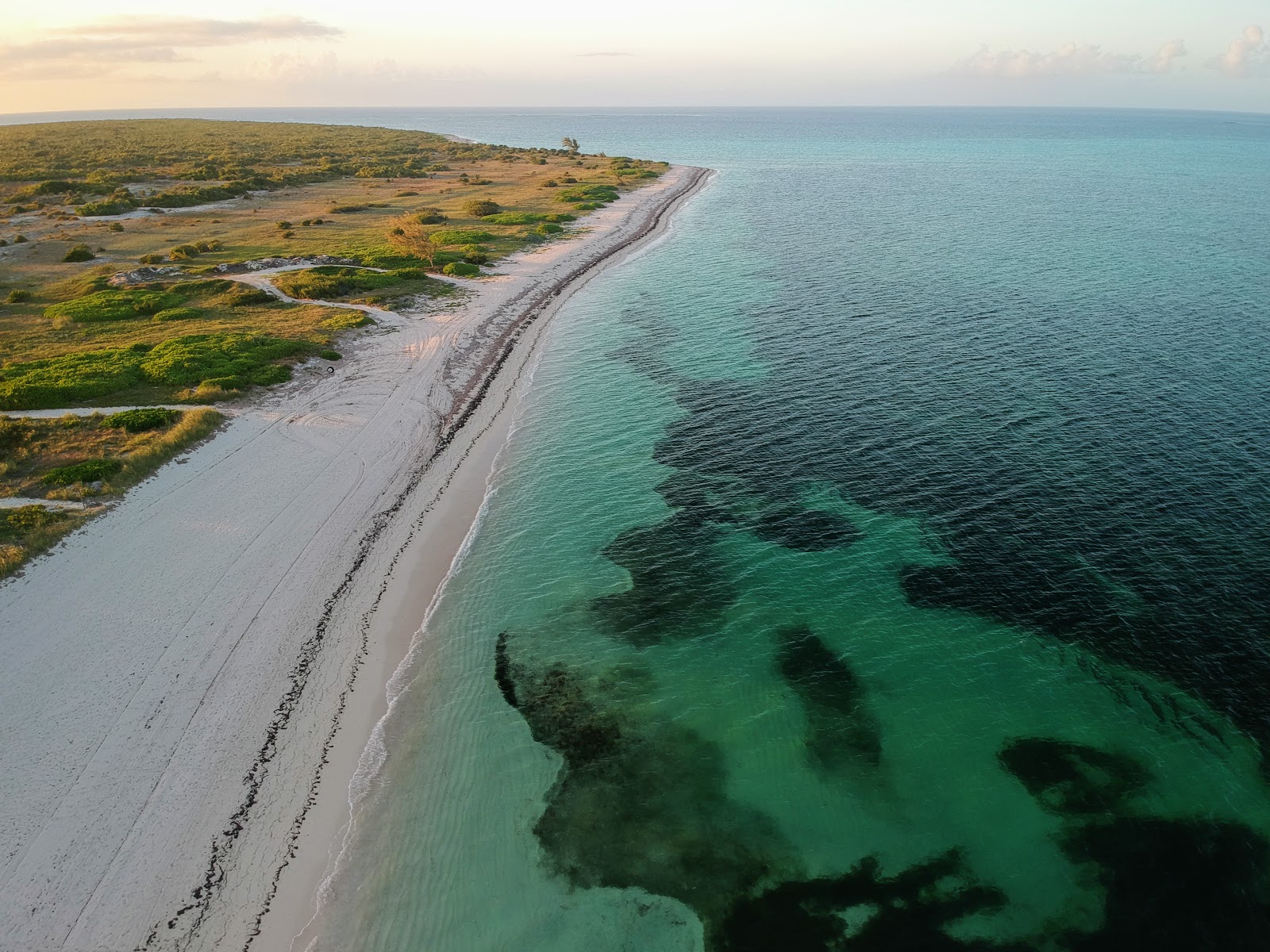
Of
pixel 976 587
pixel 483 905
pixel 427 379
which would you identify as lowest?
pixel 483 905

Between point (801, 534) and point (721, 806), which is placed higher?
point (801, 534)

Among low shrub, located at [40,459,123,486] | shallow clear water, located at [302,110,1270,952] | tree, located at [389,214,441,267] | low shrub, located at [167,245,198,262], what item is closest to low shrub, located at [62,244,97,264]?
low shrub, located at [167,245,198,262]

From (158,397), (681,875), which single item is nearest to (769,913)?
(681,875)

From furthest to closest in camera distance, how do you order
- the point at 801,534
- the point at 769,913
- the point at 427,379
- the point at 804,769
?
the point at 427,379, the point at 801,534, the point at 804,769, the point at 769,913

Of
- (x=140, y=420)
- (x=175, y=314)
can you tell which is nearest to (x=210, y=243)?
(x=175, y=314)

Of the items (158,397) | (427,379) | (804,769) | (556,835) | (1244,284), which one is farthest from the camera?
(1244,284)

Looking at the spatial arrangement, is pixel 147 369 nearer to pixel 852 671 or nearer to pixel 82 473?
pixel 82 473

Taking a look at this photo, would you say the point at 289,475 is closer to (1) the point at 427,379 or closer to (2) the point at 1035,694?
(1) the point at 427,379
